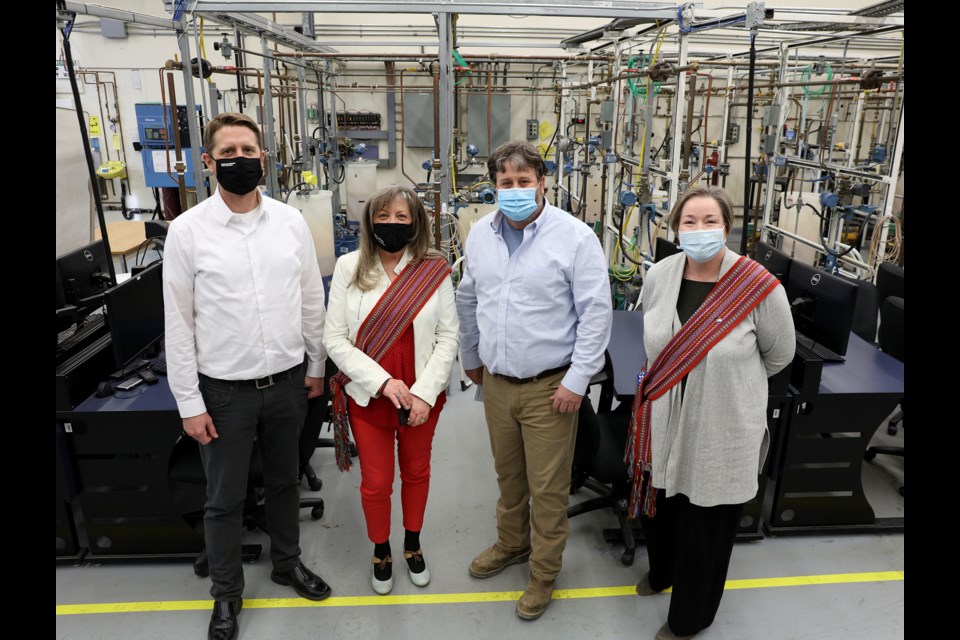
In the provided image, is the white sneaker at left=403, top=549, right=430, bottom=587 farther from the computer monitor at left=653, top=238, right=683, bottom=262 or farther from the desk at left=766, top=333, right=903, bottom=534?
the computer monitor at left=653, top=238, right=683, bottom=262

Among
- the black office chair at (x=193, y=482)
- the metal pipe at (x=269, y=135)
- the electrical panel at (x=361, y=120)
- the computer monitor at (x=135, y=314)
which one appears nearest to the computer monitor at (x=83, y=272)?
the computer monitor at (x=135, y=314)

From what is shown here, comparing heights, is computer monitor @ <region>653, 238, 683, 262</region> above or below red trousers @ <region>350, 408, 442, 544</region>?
above

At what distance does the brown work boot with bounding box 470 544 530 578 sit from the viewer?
2.36m

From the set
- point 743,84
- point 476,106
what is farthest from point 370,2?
point 743,84

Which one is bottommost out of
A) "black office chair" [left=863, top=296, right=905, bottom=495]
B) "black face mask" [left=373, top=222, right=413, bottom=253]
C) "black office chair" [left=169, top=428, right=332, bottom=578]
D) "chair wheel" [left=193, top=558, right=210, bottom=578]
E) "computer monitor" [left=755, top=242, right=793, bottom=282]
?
A: "chair wheel" [left=193, top=558, right=210, bottom=578]

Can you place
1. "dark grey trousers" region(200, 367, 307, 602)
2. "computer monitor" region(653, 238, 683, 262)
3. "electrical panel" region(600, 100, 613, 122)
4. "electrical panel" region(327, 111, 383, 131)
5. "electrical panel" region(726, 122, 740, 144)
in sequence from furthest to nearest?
"electrical panel" region(327, 111, 383, 131), "electrical panel" region(726, 122, 740, 144), "electrical panel" region(600, 100, 613, 122), "computer monitor" region(653, 238, 683, 262), "dark grey trousers" region(200, 367, 307, 602)

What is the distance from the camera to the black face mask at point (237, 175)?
71.0 inches

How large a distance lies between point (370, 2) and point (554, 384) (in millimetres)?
1865

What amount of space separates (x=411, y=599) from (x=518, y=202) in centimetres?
147

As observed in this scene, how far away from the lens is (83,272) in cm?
270

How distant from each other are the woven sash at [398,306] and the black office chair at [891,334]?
7.87 feet

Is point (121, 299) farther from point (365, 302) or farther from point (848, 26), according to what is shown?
point (848, 26)

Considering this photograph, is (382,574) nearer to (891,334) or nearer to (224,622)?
(224,622)

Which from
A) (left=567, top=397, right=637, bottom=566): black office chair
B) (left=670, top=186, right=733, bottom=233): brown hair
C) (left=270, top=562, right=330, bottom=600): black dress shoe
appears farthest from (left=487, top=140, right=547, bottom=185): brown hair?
(left=270, top=562, right=330, bottom=600): black dress shoe
